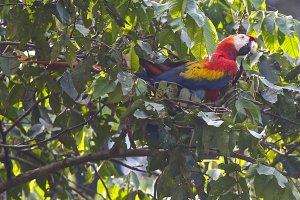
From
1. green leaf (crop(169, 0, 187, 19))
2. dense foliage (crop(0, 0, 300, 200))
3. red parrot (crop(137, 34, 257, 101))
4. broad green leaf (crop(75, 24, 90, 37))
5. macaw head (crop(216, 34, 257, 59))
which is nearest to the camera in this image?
green leaf (crop(169, 0, 187, 19))

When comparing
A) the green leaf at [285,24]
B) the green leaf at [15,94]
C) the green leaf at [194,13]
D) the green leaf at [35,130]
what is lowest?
the green leaf at [35,130]

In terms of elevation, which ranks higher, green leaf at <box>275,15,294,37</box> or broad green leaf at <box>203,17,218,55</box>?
broad green leaf at <box>203,17,218,55</box>

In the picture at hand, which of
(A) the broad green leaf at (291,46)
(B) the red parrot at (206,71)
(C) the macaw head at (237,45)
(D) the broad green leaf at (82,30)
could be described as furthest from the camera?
(C) the macaw head at (237,45)

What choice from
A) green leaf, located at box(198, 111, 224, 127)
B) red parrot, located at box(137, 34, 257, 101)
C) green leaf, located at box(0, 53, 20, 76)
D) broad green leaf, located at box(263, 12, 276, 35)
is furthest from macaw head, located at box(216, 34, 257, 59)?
green leaf, located at box(0, 53, 20, 76)

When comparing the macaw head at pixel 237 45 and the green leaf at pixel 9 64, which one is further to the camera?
the macaw head at pixel 237 45

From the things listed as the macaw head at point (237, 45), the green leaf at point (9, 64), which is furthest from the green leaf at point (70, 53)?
the macaw head at point (237, 45)

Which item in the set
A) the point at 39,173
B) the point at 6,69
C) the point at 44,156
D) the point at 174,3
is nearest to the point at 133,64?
the point at 174,3

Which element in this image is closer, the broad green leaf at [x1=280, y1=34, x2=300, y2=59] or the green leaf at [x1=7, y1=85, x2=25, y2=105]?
the broad green leaf at [x1=280, y1=34, x2=300, y2=59]

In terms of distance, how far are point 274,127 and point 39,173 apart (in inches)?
33.8

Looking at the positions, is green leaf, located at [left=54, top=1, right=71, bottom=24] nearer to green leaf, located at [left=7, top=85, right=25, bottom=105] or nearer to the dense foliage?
the dense foliage

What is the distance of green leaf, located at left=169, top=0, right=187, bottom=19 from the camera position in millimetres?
1685

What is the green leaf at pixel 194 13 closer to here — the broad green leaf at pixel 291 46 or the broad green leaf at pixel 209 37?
the broad green leaf at pixel 209 37

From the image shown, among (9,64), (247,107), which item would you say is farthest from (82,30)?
(247,107)

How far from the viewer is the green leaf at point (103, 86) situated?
177cm
